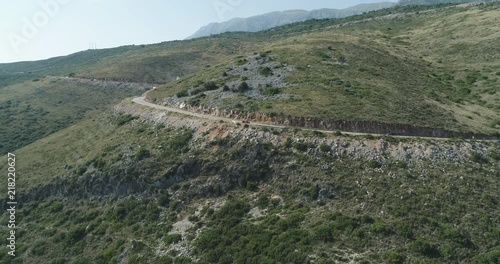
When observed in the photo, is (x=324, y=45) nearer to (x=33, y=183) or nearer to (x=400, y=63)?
(x=400, y=63)

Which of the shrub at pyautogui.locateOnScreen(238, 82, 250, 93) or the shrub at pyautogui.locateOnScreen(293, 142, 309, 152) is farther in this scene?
the shrub at pyautogui.locateOnScreen(238, 82, 250, 93)

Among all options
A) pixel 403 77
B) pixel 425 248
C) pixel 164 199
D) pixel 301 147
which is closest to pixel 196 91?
pixel 164 199

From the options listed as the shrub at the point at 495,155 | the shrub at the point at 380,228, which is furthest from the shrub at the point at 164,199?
the shrub at the point at 495,155

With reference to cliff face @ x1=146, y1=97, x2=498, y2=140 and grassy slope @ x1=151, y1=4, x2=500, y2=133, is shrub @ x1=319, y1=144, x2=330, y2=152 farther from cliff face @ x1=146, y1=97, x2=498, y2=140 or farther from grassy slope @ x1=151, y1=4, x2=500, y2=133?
grassy slope @ x1=151, y1=4, x2=500, y2=133

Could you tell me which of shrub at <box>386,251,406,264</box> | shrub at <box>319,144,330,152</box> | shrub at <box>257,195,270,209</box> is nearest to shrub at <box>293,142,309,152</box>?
shrub at <box>319,144,330,152</box>

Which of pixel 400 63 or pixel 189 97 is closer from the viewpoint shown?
pixel 189 97

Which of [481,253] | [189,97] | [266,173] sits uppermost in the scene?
[189,97]

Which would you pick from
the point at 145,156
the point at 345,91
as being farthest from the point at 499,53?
the point at 145,156
